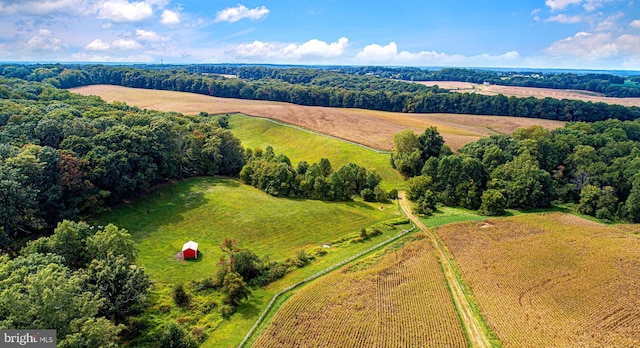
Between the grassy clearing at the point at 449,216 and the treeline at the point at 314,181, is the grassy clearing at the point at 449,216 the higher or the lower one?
the lower one

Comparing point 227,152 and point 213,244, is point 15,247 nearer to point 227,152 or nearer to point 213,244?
point 213,244

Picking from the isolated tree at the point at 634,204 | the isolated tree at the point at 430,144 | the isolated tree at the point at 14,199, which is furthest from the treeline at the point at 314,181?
the isolated tree at the point at 634,204

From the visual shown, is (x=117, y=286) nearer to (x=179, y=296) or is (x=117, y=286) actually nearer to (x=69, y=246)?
(x=179, y=296)

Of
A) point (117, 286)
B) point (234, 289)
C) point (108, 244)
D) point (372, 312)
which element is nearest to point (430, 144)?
point (372, 312)

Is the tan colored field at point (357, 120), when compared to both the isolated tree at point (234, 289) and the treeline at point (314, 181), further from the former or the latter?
the isolated tree at point (234, 289)

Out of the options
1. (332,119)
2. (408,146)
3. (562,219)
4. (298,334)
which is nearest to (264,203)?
(298,334)
